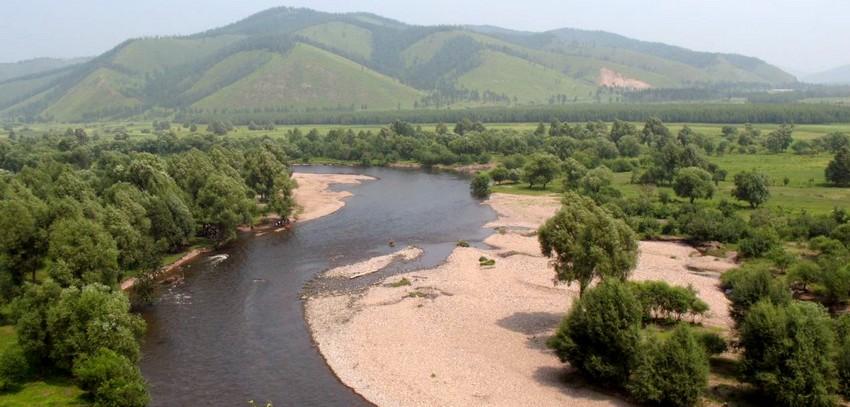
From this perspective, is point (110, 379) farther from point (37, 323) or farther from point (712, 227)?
point (712, 227)

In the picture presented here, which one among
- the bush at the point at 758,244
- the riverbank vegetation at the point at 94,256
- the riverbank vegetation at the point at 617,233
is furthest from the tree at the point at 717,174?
the riverbank vegetation at the point at 94,256

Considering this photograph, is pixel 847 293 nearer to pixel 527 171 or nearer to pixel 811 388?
pixel 811 388

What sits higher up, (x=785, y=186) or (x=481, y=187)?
(x=785, y=186)

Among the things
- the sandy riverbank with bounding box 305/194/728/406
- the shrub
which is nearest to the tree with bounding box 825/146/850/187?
the sandy riverbank with bounding box 305/194/728/406

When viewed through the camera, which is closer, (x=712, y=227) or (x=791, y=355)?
(x=791, y=355)

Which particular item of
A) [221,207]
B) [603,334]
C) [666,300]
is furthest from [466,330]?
[221,207]

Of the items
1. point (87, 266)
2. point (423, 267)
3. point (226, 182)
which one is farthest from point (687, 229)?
point (87, 266)
